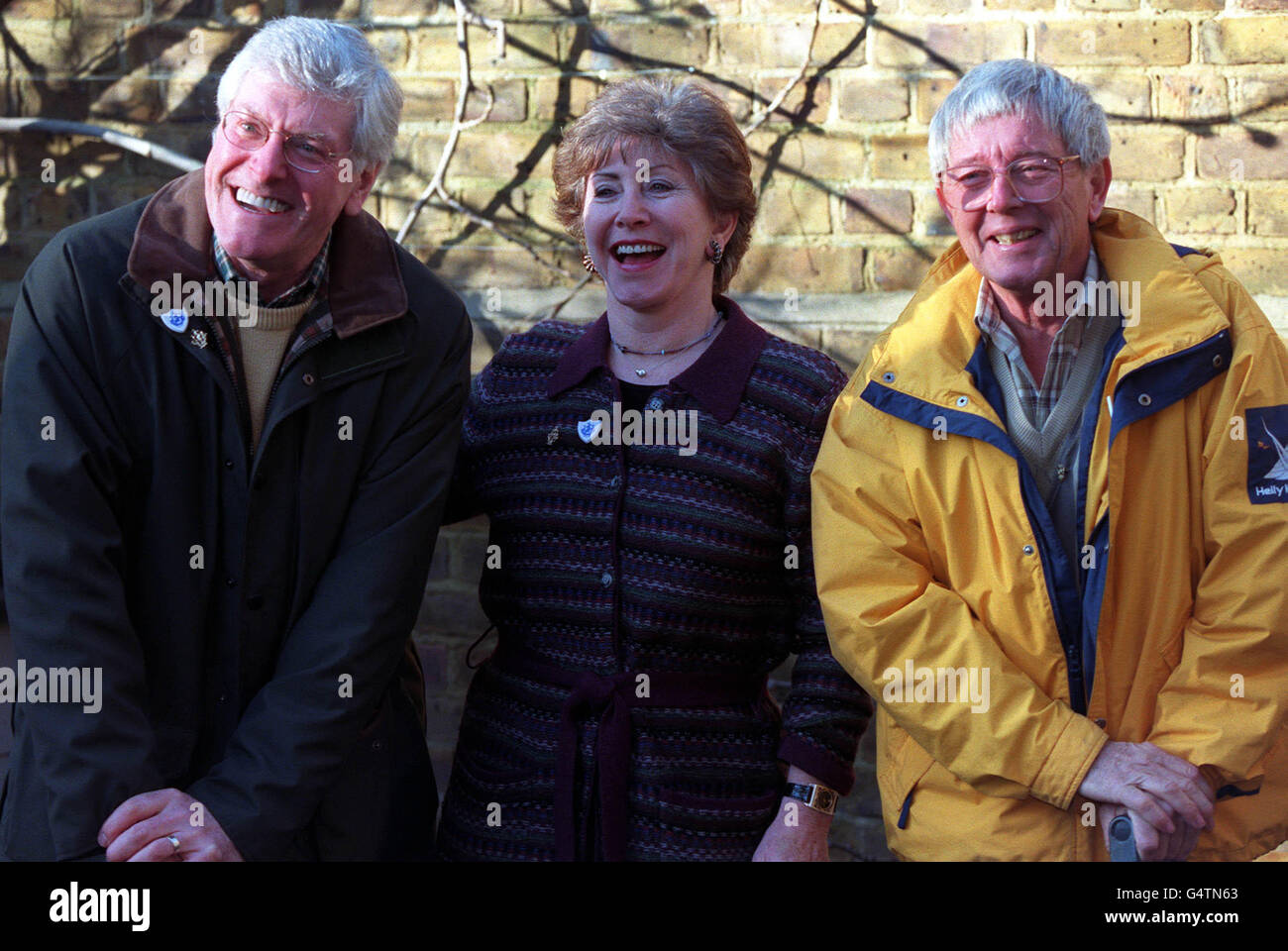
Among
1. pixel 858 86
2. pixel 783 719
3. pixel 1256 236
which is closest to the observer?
pixel 783 719

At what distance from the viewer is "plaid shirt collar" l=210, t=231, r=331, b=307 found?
2.29m

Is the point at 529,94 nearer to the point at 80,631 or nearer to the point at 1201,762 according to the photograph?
the point at 80,631

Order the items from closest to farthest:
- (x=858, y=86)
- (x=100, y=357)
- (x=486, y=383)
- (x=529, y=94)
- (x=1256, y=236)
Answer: (x=100, y=357), (x=486, y=383), (x=1256, y=236), (x=858, y=86), (x=529, y=94)

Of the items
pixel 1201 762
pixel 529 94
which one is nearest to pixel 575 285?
pixel 529 94

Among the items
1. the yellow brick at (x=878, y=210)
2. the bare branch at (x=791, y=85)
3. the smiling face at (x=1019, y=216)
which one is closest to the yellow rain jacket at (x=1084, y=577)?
the smiling face at (x=1019, y=216)

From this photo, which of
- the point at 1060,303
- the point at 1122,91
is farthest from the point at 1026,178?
the point at 1122,91

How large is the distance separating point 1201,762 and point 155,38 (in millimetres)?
2956

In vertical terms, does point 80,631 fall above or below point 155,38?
below

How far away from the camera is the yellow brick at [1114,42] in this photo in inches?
116

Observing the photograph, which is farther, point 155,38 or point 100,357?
point 155,38

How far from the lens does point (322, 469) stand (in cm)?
229

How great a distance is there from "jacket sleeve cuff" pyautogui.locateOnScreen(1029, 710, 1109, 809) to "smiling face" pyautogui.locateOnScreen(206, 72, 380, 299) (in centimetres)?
142

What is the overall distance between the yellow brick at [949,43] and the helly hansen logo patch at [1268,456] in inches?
50.3
